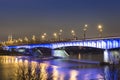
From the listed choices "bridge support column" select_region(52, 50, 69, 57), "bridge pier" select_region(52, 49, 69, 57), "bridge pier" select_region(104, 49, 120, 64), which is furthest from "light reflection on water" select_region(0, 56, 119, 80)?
"bridge support column" select_region(52, 50, 69, 57)

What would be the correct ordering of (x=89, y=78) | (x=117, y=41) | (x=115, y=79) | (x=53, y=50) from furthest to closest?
(x=53, y=50)
(x=117, y=41)
(x=89, y=78)
(x=115, y=79)

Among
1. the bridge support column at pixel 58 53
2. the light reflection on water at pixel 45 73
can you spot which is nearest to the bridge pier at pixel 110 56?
Result: the light reflection on water at pixel 45 73

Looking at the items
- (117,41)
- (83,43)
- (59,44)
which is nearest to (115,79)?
(117,41)

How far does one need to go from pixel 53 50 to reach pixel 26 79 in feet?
366

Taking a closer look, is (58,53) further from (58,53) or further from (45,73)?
(45,73)

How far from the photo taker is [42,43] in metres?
157

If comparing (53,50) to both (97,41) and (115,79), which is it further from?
(115,79)

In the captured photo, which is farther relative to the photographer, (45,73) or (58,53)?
(58,53)

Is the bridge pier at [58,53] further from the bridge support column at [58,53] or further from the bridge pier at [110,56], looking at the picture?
the bridge pier at [110,56]

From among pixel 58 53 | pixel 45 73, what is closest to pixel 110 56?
pixel 45 73

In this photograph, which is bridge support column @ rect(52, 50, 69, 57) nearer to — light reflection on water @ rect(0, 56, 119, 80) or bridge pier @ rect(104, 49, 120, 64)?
bridge pier @ rect(104, 49, 120, 64)

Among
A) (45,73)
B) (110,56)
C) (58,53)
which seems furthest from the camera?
(58,53)

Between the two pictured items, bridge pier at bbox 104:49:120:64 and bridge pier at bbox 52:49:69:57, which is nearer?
bridge pier at bbox 104:49:120:64

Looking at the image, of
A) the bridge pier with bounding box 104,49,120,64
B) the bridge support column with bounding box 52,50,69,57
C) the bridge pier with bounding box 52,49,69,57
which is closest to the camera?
the bridge pier with bounding box 104,49,120,64
